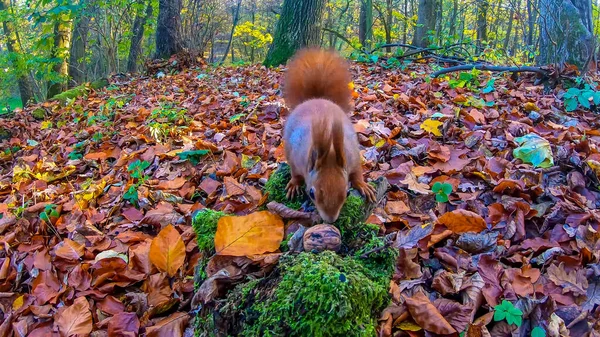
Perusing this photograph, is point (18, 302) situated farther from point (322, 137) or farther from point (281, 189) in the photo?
point (322, 137)

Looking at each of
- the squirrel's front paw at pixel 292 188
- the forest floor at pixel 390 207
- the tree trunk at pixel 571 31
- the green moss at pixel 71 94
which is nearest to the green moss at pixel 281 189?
the squirrel's front paw at pixel 292 188

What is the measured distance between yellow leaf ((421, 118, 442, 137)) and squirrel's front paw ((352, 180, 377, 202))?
1170 millimetres

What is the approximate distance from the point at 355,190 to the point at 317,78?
3.57 feet

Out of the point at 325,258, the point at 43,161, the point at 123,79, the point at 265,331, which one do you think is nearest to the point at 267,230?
the point at 325,258

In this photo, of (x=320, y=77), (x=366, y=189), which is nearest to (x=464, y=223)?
(x=366, y=189)

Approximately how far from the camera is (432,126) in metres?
3.05

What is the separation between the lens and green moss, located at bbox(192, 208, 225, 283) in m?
1.63

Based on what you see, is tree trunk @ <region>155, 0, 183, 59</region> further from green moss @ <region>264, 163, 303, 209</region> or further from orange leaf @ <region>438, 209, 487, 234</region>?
orange leaf @ <region>438, 209, 487, 234</region>

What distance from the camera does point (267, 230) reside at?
1.67 m

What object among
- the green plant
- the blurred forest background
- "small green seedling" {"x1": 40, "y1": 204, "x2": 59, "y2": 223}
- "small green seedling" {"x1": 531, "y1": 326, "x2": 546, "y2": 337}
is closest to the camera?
"small green seedling" {"x1": 531, "y1": 326, "x2": 546, "y2": 337}

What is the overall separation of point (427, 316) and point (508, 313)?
29 centimetres

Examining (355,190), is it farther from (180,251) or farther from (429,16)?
(429,16)

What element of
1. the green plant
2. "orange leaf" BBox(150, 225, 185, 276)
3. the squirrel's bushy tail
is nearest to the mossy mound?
"orange leaf" BBox(150, 225, 185, 276)

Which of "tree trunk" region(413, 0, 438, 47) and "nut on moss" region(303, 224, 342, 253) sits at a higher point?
"tree trunk" region(413, 0, 438, 47)
